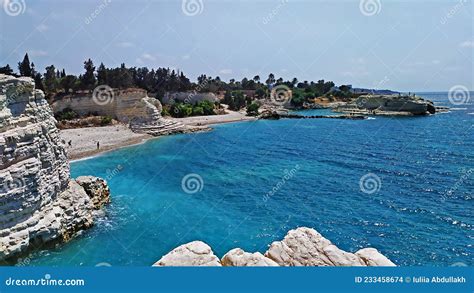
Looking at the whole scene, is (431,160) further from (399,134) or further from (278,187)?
(399,134)

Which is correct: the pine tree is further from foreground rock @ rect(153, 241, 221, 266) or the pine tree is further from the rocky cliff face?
foreground rock @ rect(153, 241, 221, 266)

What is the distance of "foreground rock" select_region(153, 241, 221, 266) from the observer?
956cm

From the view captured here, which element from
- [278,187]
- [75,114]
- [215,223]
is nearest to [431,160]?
[278,187]

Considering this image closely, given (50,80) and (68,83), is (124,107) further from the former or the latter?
(50,80)

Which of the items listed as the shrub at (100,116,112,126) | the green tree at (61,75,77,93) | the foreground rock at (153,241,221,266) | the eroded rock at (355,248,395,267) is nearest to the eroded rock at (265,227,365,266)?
the eroded rock at (355,248,395,267)

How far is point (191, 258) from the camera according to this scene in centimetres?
974

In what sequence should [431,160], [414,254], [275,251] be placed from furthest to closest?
[431,160], [414,254], [275,251]

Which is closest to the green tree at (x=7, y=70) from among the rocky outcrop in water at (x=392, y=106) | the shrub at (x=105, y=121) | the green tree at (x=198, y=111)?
the shrub at (x=105, y=121)

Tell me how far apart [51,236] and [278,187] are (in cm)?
1643

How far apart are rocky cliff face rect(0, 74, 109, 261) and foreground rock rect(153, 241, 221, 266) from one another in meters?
9.70

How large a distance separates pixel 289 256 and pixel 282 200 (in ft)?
47.4

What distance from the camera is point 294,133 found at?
196 feet

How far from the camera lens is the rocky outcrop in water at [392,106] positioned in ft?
298

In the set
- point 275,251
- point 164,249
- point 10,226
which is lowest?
point 164,249
